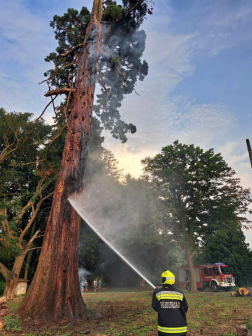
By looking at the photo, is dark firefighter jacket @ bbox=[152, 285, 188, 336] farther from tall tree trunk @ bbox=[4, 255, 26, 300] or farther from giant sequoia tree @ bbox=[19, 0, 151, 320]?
tall tree trunk @ bbox=[4, 255, 26, 300]

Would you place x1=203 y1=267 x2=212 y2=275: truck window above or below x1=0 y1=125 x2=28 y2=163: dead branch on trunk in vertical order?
below

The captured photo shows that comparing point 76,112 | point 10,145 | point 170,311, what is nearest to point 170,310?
point 170,311

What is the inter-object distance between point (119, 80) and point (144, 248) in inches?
787

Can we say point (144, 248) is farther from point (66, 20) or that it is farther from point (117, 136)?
point (66, 20)

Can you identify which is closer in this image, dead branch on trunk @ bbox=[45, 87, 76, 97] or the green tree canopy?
dead branch on trunk @ bbox=[45, 87, 76, 97]

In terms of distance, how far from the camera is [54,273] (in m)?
6.29

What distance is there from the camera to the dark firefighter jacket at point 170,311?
3.36 m

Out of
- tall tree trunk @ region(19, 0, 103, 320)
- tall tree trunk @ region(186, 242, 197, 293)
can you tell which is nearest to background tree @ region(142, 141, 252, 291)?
tall tree trunk @ region(186, 242, 197, 293)

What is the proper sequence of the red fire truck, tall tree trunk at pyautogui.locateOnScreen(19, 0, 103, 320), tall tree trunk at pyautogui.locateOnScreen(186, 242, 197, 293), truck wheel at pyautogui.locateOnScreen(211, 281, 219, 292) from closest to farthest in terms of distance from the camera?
tall tree trunk at pyautogui.locateOnScreen(19, 0, 103, 320)
the red fire truck
truck wheel at pyautogui.locateOnScreen(211, 281, 219, 292)
tall tree trunk at pyautogui.locateOnScreen(186, 242, 197, 293)

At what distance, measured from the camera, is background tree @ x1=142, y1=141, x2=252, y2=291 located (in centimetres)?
2214

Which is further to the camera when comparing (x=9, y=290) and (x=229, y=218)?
(x=229, y=218)

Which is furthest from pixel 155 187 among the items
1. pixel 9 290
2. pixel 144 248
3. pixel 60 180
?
pixel 60 180

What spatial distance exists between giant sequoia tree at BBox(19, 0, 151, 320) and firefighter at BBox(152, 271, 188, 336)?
3577 millimetres

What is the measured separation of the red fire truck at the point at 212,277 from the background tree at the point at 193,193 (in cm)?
143
